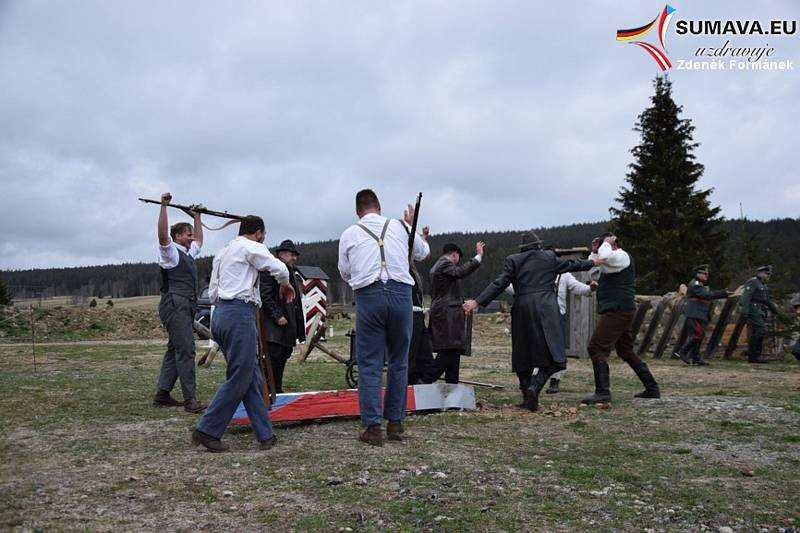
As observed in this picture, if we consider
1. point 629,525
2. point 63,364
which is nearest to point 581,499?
point 629,525

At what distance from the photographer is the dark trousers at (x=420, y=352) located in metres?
8.07

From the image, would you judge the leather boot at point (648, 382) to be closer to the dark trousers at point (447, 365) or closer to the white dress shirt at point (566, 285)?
the white dress shirt at point (566, 285)

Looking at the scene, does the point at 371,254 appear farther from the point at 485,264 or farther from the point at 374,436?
the point at 485,264

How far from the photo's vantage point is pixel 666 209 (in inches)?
1134

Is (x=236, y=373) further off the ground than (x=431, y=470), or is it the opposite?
(x=236, y=373)

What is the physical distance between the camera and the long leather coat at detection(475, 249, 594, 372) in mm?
7078

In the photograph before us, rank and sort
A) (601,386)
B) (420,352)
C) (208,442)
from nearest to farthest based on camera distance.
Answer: (208,442) < (601,386) < (420,352)

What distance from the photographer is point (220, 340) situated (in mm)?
5352

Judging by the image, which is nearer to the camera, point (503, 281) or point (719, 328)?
point (503, 281)

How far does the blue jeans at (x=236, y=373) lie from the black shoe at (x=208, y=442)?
0.03 meters

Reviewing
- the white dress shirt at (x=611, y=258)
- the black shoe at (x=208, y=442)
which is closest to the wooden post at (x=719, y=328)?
the white dress shirt at (x=611, y=258)

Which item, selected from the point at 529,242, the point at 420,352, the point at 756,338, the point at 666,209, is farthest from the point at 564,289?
the point at 666,209

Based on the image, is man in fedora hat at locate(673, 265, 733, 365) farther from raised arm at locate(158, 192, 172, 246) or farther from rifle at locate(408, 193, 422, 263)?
raised arm at locate(158, 192, 172, 246)

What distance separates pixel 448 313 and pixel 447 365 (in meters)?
0.63
